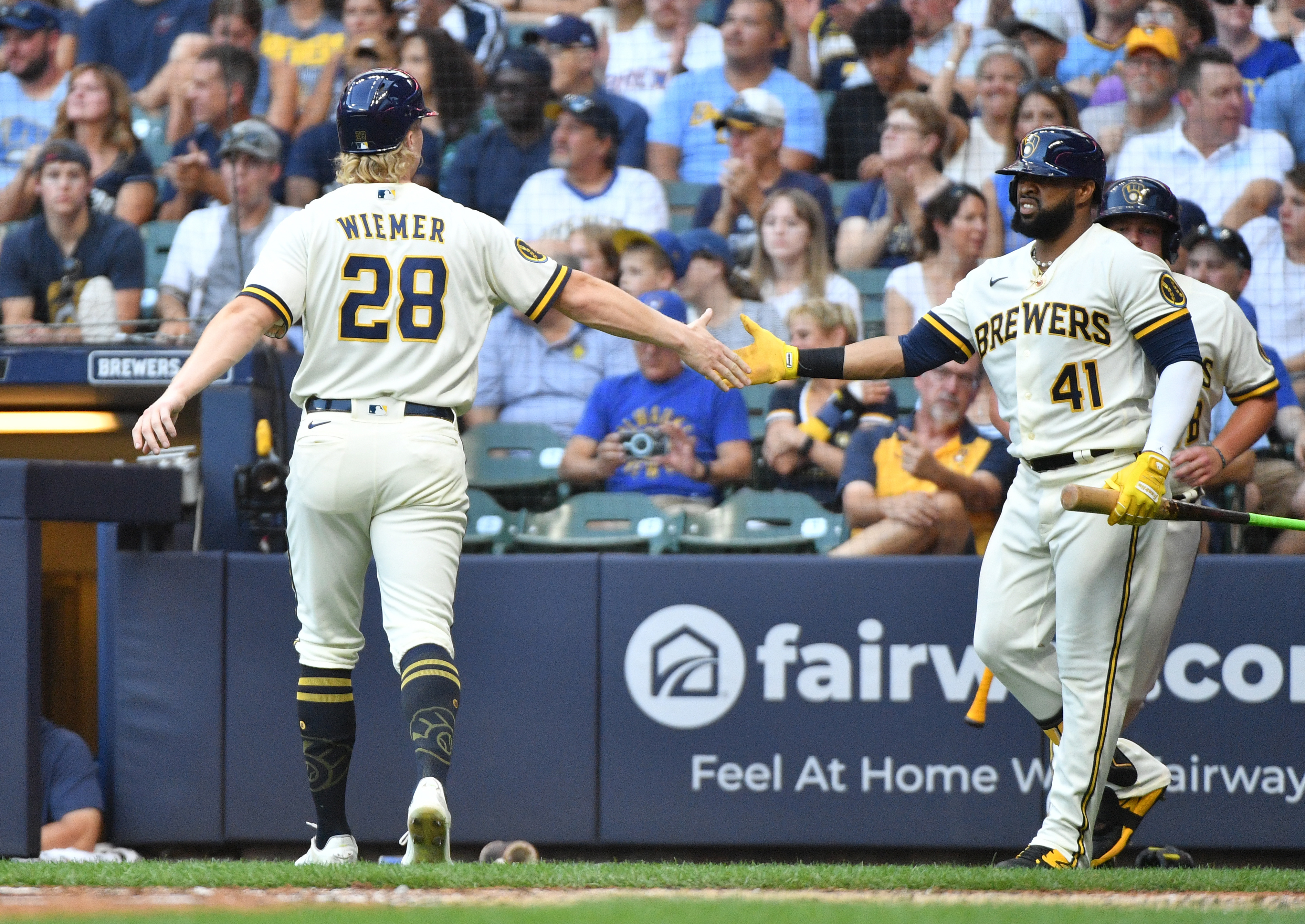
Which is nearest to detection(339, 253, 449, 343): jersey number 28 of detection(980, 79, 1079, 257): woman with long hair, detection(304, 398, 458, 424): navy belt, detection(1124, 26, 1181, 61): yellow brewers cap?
detection(304, 398, 458, 424): navy belt

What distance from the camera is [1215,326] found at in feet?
13.4

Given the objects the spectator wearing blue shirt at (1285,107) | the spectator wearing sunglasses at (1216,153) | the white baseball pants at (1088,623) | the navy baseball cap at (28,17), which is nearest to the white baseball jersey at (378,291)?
the white baseball pants at (1088,623)

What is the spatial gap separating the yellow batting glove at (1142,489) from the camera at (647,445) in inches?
106

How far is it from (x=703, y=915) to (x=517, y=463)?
366cm

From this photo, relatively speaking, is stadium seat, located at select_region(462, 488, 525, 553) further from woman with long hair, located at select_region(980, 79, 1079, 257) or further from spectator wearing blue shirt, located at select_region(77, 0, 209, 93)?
spectator wearing blue shirt, located at select_region(77, 0, 209, 93)

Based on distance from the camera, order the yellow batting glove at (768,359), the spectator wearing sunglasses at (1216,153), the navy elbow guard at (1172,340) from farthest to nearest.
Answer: the spectator wearing sunglasses at (1216,153), the yellow batting glove at (768,359), the navy elbow guard at (1172,340)

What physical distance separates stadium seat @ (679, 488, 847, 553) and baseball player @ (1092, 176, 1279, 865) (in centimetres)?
166

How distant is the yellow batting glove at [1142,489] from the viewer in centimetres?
335

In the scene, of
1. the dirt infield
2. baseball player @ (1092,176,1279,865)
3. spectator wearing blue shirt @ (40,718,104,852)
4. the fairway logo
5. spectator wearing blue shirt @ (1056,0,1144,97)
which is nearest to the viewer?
the dirt infield

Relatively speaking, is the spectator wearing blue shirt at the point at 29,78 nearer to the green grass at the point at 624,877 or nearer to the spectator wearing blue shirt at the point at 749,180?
the spectator wearing blue shirt at the point at 749,180

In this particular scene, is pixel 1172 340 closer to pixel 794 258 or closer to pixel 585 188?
pixel 794 258

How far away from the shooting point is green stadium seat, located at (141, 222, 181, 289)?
667cm

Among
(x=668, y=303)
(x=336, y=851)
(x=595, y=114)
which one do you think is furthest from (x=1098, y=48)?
(x=336, y=851)

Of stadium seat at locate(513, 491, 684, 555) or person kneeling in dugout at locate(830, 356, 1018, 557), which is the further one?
stadium seat at locate(513, 491, 684, 555)
